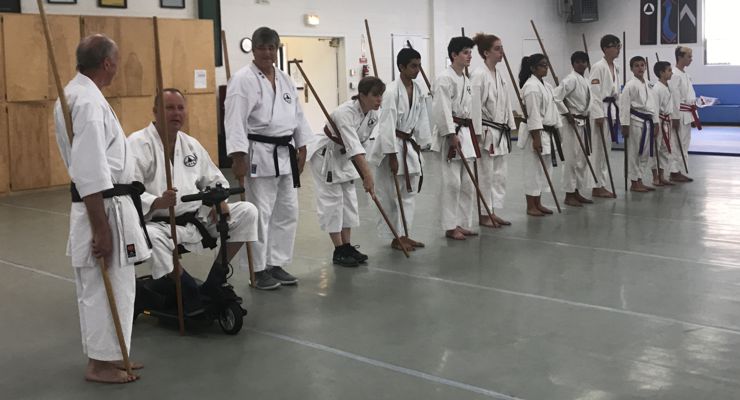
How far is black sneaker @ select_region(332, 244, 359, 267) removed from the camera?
18.5ft

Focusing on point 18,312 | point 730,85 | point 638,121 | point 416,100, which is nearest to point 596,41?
point 730,85

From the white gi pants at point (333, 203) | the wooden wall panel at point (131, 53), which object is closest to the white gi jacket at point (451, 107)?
the white gi pants at point (333, 203)

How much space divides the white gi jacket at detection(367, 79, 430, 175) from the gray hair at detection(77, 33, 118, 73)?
2843 mm

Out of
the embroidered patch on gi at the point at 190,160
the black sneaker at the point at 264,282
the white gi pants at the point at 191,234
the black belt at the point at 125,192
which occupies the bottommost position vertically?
the black sneaker at the point at 264,282

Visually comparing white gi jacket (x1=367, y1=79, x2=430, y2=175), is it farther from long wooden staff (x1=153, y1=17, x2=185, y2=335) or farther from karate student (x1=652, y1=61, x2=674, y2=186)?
karate student (x1=652, y1=61, x2=674, y2=186)

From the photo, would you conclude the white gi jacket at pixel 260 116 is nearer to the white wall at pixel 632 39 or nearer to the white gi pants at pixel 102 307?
the white gi pants at pixel 102 307

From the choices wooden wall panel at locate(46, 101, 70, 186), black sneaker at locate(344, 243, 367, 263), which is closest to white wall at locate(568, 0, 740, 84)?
wooden wall panel at locate(46, 101, 70, 186)

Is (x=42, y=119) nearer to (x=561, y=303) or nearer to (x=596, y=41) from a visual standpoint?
(x=561, y=303)

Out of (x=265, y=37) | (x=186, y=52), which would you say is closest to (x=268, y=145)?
(x=265, y=37)

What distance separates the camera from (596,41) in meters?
18.9

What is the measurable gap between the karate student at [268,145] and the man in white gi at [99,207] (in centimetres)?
134

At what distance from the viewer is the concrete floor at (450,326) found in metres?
3.43

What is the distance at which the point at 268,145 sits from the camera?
4.92 meters

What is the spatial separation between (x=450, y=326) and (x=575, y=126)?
437 cm
